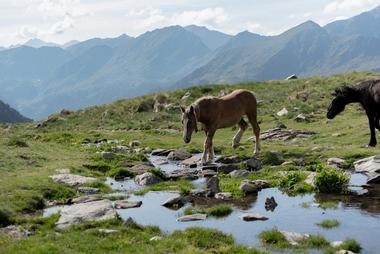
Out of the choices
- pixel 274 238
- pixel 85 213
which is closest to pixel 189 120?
pixel 85 213

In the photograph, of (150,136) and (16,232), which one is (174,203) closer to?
(16,232)

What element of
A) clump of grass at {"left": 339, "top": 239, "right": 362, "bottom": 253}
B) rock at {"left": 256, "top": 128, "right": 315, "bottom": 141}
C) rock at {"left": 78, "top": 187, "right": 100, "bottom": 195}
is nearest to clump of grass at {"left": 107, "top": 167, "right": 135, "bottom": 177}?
rock at {"left": 78, "top": 187, "right": 100, "bottom": 195}

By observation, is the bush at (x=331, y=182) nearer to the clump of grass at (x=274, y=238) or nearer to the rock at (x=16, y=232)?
the clump of grass at (x=274, y=238)

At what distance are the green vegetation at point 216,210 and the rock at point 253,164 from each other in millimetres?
8443

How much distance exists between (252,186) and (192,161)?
9383 millimetres

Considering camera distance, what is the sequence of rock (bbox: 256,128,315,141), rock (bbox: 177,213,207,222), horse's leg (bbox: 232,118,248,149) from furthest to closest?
rock (bbox: 256,128,315,141) → horse's leg (bbox: 232,118,248,149) → rock (bbox: 177,213,207,222)

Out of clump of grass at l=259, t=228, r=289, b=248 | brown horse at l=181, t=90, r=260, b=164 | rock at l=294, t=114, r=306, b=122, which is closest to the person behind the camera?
clump of grass at l=259, t=228, r=289, b=248

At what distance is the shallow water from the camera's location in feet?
47.2

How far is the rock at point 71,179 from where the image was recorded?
74.9ft

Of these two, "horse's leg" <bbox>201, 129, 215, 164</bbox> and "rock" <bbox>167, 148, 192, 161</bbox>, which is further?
"rock" <bbox>167, 148, 192, 161</bbox>

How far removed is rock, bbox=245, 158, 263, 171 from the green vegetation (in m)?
8.44

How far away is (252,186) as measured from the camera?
20188 millimetres

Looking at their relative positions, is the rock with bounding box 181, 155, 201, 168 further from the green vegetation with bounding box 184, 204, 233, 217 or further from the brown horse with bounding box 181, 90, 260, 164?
the green vegetation with bounding box 184, 204, 233, 217

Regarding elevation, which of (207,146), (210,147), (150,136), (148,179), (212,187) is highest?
(207,146)
